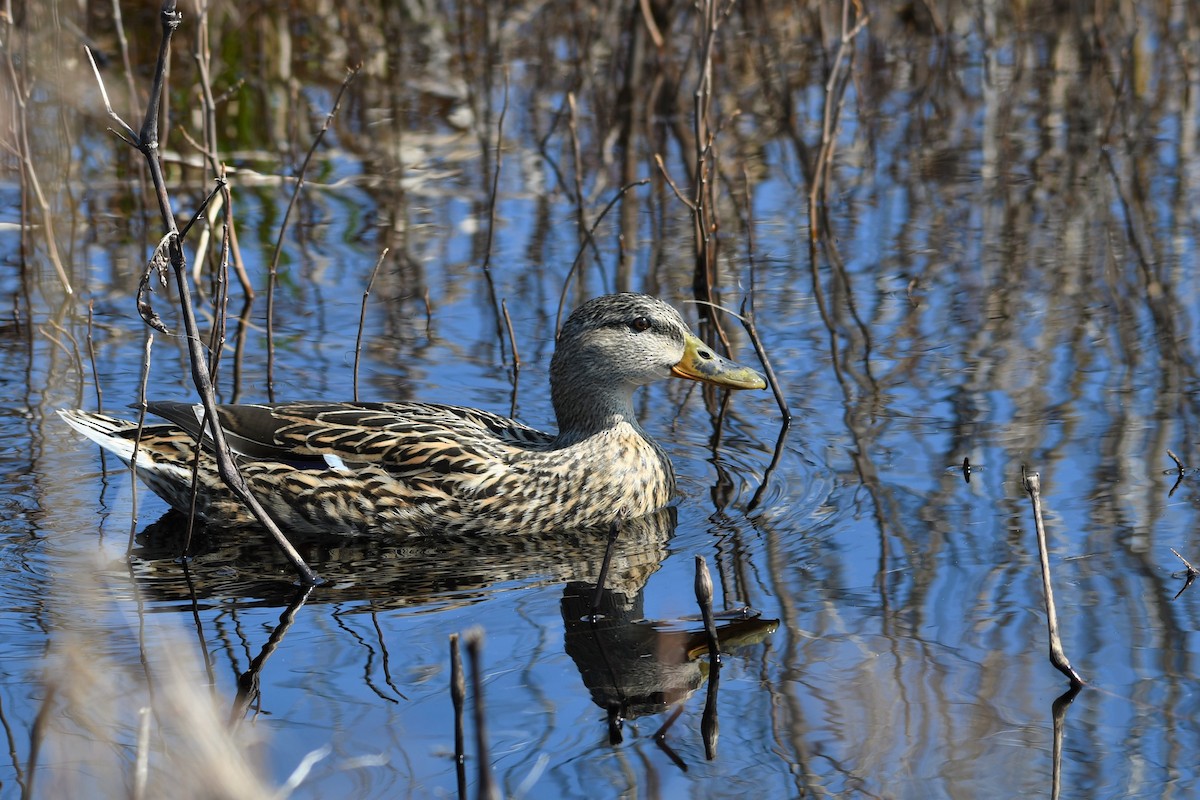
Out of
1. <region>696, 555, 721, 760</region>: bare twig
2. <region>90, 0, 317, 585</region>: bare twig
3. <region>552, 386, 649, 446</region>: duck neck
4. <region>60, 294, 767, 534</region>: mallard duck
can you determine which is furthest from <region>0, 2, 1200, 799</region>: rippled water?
<region>552, 386, 649, 446</region>: duck neck

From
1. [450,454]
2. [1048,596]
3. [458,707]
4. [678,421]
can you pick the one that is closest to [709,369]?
[678,421]

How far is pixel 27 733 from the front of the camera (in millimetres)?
4633

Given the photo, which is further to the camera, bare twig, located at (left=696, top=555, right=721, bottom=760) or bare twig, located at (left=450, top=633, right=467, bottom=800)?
bare twig, located at (left=696, top=555, right=721, bottom=760)

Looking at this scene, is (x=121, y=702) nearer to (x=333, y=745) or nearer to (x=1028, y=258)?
(x=333, y=745)

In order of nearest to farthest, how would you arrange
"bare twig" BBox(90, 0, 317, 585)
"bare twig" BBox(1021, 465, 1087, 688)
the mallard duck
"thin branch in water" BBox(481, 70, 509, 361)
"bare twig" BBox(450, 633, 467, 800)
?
"bare twig" BBox(450, 633, 467, 800), "bare twig" BBox(1021, 465, 1087, 688), "bare twig" BBox(90, 0, 317, 585), the mallard duck, "thin branch in water" BBox(481, 70, 509, 361)

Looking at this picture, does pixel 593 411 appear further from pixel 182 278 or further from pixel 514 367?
pixel 182 278

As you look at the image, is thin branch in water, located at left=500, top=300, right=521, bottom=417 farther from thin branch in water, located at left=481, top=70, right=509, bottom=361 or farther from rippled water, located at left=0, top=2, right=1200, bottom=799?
thin branch in water, located at left=481, top=70, right=509, bottom=361

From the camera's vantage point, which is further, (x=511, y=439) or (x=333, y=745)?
(x=511, y=439)

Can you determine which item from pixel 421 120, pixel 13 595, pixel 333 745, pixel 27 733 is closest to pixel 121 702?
pixel 27 733

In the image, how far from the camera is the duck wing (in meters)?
6.61

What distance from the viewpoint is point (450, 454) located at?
6.62 meters

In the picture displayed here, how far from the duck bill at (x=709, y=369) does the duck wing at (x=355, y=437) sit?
2.40 ft

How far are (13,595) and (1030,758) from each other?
3.45 meters

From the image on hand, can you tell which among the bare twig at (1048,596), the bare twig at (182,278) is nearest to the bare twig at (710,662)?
the bare twig at (1048,596)
